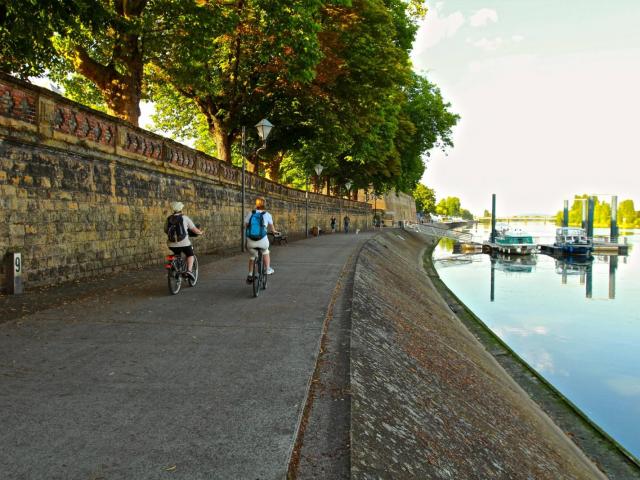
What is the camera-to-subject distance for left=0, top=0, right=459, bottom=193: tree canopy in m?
11.8

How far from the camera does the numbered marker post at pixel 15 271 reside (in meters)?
7.57

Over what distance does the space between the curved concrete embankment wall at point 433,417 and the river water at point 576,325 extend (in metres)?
3.22

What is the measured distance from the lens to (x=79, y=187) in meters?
9.38

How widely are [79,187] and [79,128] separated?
1103 mm

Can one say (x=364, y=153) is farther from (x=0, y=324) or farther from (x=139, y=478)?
(x=139, y=478)

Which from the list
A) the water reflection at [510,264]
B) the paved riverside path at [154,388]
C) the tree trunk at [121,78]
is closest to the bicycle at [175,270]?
the paved riverside path at [154,388]

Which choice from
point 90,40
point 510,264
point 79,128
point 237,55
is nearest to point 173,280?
point 79,128

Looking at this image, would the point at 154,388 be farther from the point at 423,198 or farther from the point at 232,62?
the point at 423,198

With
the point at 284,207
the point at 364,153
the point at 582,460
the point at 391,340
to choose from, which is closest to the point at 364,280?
the point at 391,340

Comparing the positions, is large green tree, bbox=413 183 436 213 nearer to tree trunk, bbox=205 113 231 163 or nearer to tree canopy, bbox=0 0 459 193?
tree canopy, bbox=0 0 459 193

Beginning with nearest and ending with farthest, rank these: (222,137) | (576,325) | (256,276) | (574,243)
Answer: (256,276) < (576,325) < (222,137) < (574,243)

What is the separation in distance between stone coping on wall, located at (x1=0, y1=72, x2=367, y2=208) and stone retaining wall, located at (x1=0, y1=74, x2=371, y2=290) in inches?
0.7

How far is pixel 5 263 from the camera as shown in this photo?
24.7ft

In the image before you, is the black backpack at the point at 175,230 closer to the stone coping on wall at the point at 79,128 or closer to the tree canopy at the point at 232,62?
the stone coping on wall at the point at 79,128
